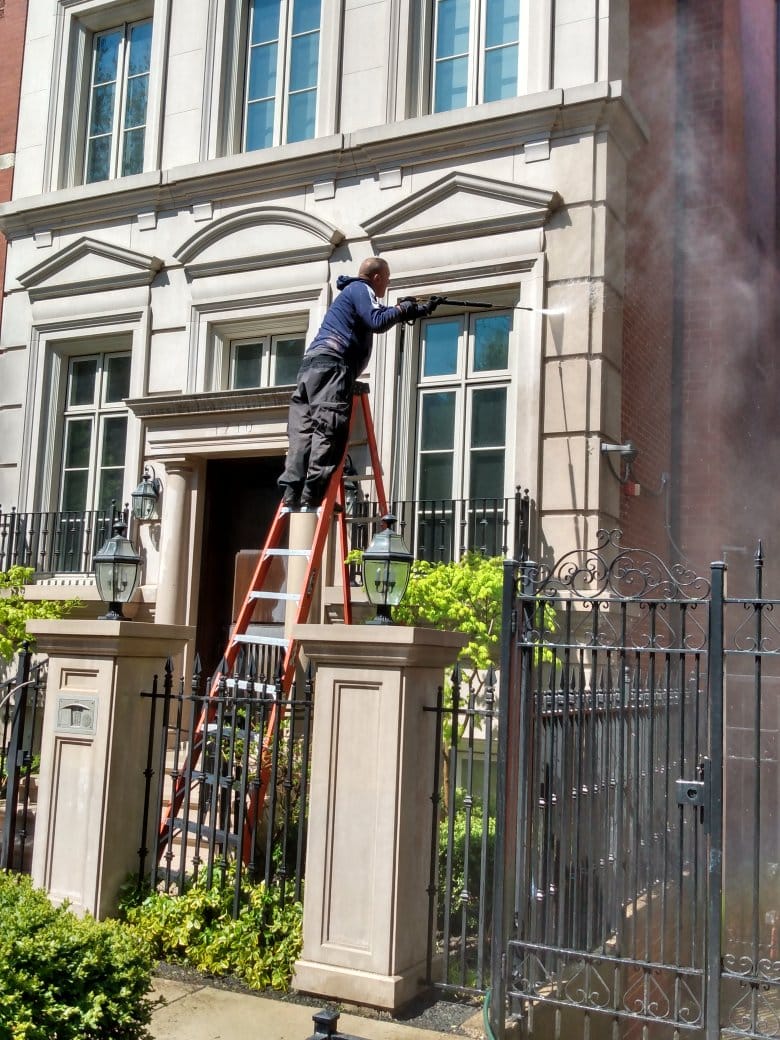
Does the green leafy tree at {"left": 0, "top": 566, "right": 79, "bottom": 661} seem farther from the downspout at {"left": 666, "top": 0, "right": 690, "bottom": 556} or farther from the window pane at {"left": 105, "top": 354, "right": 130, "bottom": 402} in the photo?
the downspout at {"left": 666, "top": 0, "right": 690, "bottom": 556}

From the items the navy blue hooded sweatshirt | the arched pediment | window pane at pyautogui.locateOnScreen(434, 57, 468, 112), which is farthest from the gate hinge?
window pane at pyautogui.locateOnScreen(434, 57, 468, 112)

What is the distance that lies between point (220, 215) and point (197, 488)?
3.28 m

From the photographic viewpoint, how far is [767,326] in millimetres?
14758

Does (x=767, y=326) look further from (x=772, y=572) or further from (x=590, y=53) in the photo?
(x=590, y=53)

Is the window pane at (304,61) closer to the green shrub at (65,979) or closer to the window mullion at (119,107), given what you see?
the window mullion at (119,107)

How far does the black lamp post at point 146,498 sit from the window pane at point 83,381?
185cm

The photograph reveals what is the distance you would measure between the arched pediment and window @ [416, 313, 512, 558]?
1.67 metres

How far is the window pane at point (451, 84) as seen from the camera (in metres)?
11.5

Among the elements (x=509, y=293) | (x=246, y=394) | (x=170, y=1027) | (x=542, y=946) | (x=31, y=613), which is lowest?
(x=170, y=1027)

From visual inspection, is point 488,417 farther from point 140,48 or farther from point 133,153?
point 140,48

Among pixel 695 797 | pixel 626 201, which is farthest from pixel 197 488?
pixel 695 797

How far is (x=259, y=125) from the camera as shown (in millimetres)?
12656

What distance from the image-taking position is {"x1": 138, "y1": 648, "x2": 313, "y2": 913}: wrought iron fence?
6168 mm

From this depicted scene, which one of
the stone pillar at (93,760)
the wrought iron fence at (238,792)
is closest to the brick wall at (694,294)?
the wrought iron fence at (238,792)
